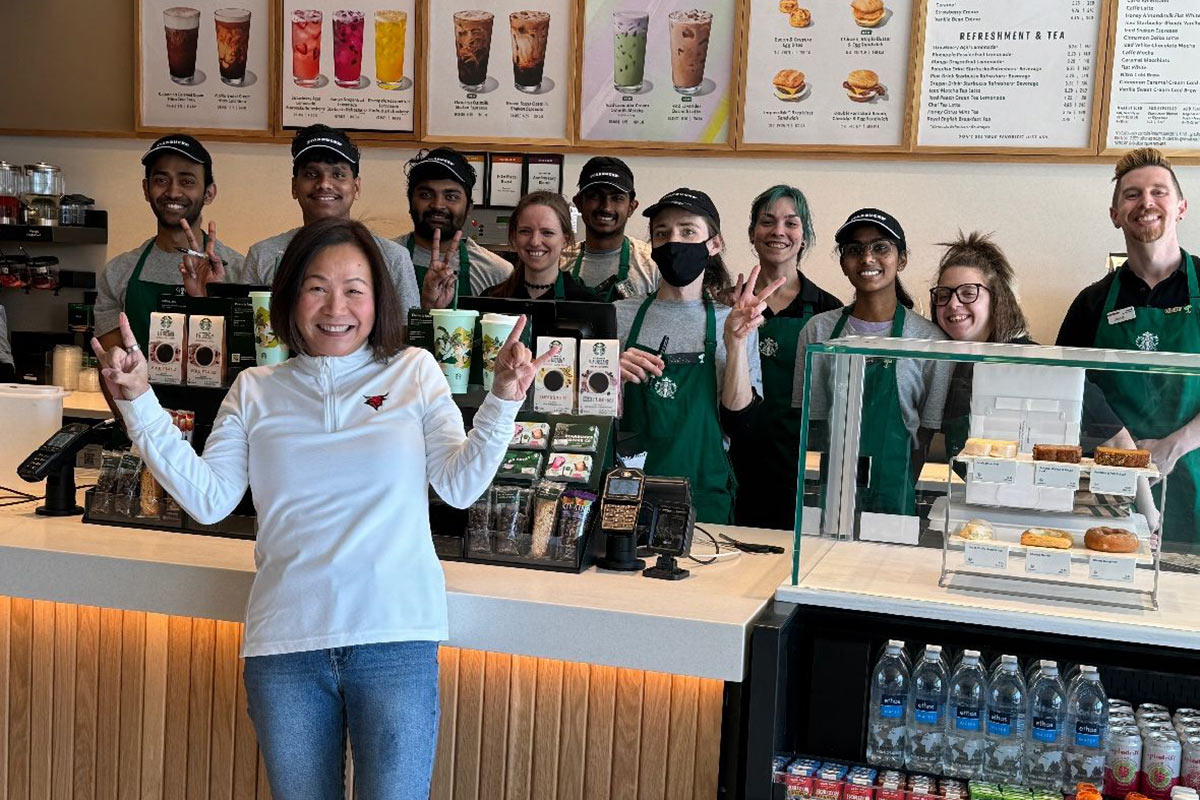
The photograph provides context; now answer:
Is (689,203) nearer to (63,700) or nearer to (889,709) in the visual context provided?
(889,709)

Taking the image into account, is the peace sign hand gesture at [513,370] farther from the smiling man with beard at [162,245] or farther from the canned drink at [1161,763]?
the smiling man with beard at [162,245]

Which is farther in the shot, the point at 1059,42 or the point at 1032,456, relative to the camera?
the point at 1059,42

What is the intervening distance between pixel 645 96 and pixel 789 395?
2079 mm

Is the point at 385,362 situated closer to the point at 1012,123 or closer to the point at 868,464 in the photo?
the point at 868,464

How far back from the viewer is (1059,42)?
490 cm

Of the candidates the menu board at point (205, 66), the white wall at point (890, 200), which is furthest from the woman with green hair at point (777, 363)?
the menu board at point (205, 66)

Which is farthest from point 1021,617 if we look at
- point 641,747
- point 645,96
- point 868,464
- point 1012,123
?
point 645,96

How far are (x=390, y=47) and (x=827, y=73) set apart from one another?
2.03 m

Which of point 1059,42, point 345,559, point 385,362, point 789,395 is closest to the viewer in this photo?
point 345,559

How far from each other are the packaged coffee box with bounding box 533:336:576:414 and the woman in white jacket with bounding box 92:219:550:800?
529 mm

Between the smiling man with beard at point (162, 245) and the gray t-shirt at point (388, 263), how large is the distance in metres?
0.29

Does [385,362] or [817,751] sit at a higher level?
[385,362]

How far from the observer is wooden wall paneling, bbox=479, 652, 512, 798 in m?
2.55

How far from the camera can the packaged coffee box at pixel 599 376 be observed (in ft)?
9.27
